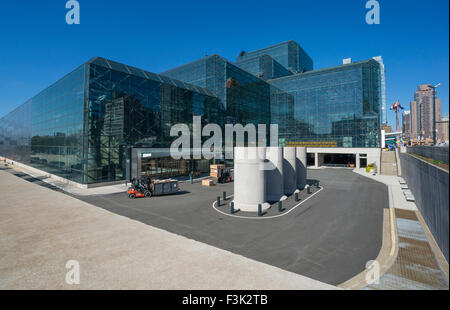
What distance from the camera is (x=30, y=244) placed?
413 inches

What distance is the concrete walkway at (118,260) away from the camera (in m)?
7.36

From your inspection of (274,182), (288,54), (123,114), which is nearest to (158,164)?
(123,114)

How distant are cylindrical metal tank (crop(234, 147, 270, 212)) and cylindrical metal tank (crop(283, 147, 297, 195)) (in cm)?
732

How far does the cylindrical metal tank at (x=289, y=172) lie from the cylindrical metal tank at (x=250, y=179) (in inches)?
288

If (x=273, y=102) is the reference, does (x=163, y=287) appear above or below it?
below

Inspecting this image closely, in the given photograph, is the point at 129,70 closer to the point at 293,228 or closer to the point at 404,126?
the point at 293,228

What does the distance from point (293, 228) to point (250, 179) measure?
5403mm

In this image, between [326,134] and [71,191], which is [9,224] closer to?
[71,191]

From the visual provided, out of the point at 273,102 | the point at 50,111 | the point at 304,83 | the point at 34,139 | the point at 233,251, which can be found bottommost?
the point at 233,251

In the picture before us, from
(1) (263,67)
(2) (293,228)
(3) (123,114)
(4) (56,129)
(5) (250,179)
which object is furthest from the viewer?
(1) (263,67)

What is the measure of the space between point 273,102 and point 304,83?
10.3 meters

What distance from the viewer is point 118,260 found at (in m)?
8.89

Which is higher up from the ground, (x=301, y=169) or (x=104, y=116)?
(x=104, y=116)
